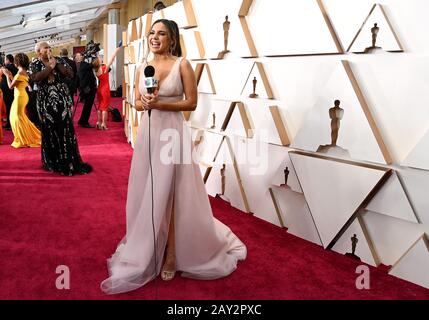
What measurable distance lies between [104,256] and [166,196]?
727mm

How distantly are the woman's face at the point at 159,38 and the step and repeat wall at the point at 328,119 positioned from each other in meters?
1.13

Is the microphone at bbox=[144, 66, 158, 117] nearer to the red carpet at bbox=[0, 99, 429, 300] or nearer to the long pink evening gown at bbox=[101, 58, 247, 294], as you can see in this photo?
the long pink evening gown at bbox=[101, 58, 247, 294]

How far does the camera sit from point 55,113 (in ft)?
15.1

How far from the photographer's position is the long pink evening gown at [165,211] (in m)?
2.27

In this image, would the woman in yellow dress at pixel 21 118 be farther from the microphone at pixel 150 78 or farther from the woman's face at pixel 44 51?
the microphone at pixel 150 78

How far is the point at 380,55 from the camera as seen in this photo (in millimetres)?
2410

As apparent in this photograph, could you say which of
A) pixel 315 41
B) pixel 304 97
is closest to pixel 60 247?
pixel 304 97

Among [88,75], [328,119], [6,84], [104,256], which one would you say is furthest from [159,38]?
[6,84]

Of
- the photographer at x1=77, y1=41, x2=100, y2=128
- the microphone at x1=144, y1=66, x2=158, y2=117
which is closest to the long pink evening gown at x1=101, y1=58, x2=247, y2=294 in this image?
the microphone at x1=144, y1=66, x2=158, y2=117

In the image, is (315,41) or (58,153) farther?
(58,153)

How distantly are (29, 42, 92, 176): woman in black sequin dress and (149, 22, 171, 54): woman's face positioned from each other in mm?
2577

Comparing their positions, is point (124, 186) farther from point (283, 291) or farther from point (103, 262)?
point (283, 291)

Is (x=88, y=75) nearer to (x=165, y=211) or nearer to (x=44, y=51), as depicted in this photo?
(x=44, y=51)

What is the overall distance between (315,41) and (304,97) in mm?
393
